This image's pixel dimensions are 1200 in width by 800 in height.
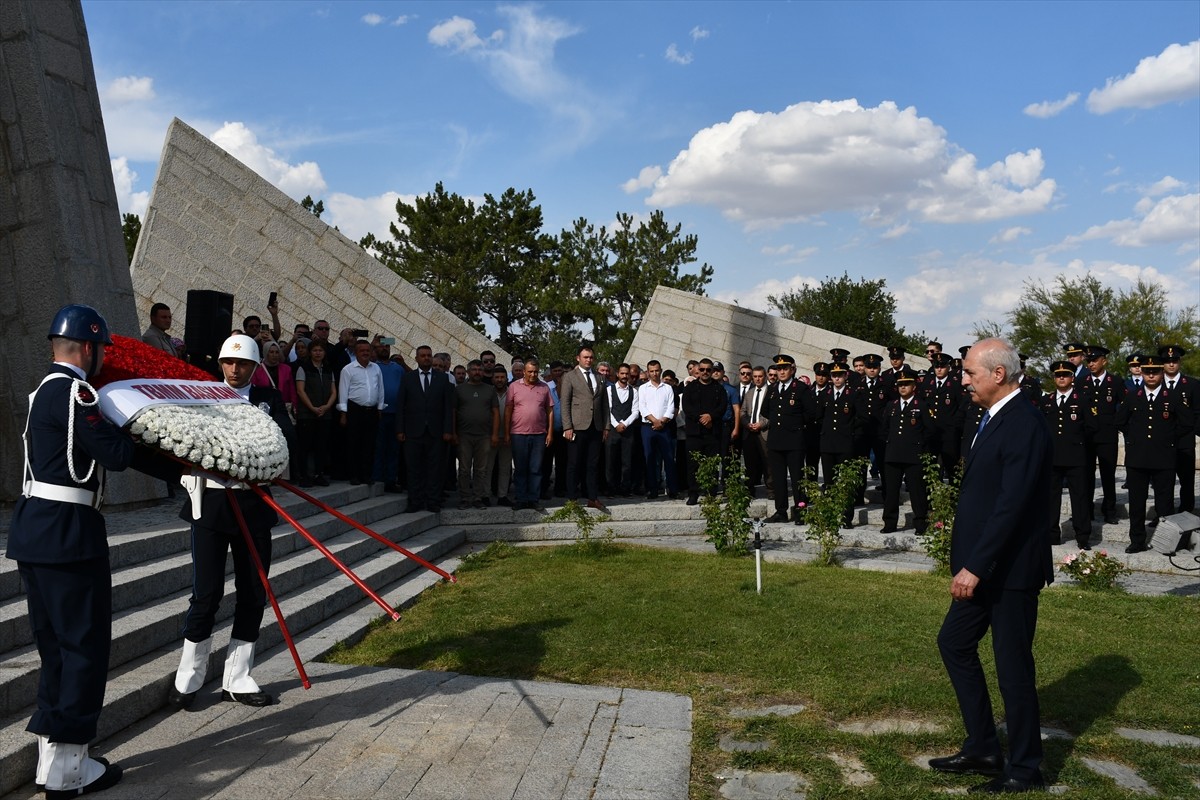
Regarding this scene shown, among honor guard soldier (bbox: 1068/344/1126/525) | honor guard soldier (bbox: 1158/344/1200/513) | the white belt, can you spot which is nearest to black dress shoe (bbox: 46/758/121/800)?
the white belt

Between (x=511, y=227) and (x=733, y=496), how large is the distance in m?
35.8

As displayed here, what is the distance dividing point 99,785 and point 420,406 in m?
6.74

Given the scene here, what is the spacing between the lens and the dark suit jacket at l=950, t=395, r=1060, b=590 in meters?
3.95

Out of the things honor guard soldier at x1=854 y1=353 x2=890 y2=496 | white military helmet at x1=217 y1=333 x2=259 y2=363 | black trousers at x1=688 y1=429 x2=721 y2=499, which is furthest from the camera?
black trousers at x1=688 y1=429 x2=721 y2=499

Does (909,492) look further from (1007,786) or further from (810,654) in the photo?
(1007,786)

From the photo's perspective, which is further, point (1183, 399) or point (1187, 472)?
point (1187, 472)

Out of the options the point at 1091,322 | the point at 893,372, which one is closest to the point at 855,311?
the point at 1091,322

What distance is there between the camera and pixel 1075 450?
397 inches

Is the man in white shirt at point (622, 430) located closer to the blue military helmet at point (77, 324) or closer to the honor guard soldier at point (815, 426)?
the honor guard soldier at point (815, 426)

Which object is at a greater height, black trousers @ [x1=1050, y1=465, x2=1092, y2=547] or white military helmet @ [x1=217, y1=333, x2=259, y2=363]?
white military helmet @ [x1=217, y1=333, x2=259, y2=363]

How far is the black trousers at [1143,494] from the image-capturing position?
9.61 m

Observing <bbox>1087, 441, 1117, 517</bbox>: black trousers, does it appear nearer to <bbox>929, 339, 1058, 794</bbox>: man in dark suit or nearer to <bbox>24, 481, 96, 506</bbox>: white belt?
<bbox>929, 339, 1058, 794</bbox>: man in dark suit

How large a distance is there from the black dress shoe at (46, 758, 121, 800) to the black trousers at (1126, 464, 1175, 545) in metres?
9.28

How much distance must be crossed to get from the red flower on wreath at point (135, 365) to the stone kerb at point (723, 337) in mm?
13991
